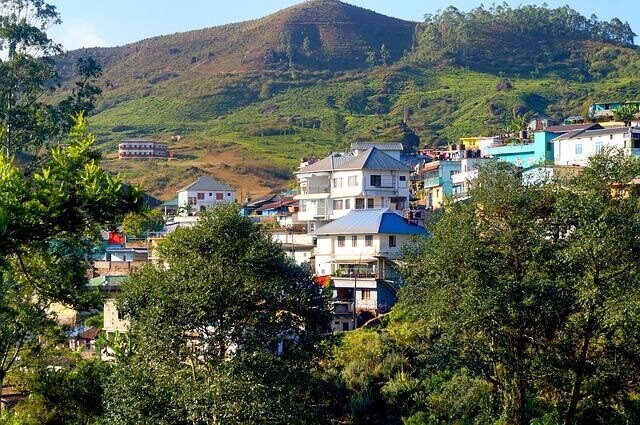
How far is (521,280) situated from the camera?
66.4 ft

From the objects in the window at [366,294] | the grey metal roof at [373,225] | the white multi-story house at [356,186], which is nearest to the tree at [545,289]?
the window at [366,294]

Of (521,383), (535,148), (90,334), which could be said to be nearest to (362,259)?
(90,334)

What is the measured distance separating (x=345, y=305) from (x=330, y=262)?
4.64 meters

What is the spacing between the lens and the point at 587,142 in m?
44.0

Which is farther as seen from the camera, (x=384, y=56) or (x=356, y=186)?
(x=384, y=56)

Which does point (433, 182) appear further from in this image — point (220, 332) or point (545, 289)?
point (220, 332)

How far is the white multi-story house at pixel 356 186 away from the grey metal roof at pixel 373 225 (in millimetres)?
6147

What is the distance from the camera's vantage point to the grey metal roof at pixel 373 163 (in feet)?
154

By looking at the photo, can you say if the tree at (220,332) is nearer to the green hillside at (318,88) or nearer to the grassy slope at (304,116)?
the green hillside at (318,88)

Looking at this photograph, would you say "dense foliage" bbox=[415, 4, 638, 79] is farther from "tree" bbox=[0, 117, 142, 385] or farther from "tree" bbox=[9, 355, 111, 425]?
"tree" bbox=[0, 117, 142, 385]

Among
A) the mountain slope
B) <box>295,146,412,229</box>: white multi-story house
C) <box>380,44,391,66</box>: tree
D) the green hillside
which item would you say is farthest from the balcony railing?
<box>380,44,391,66</box>: tree

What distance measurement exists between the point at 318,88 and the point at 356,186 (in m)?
98.4

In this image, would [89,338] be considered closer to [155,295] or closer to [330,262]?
[330,262]

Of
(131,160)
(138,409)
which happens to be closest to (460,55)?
(131,160)
